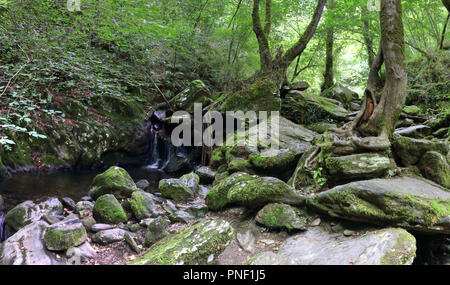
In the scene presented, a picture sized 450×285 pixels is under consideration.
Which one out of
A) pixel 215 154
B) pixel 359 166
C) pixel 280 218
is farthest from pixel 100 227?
pixel 359 166

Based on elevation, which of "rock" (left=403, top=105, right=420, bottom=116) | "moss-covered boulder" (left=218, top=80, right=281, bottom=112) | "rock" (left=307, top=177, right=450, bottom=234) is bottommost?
"rock" (left=307, top=177, right=450, bottom=234)

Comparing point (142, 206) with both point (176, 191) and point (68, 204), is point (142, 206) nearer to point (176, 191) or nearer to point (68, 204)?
point (176, 191)

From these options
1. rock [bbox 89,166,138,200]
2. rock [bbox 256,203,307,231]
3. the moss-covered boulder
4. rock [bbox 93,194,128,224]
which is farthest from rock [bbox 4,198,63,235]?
the moss-covered boulder

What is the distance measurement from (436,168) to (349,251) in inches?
106

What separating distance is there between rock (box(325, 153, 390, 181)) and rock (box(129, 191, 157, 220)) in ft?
11.4

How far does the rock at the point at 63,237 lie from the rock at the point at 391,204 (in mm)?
3419

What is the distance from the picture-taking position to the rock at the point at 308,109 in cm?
920

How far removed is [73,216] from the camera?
457 centimetres

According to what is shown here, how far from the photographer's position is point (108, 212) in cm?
436

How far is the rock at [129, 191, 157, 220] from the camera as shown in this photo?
15.4 feet

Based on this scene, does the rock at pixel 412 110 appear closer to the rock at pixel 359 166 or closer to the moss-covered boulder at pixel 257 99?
the moss-covered boulder at pixel 257 99

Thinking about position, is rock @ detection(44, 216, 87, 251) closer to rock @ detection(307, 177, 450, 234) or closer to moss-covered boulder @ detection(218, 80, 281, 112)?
rock @ detection(307, 177, 450, 234)
